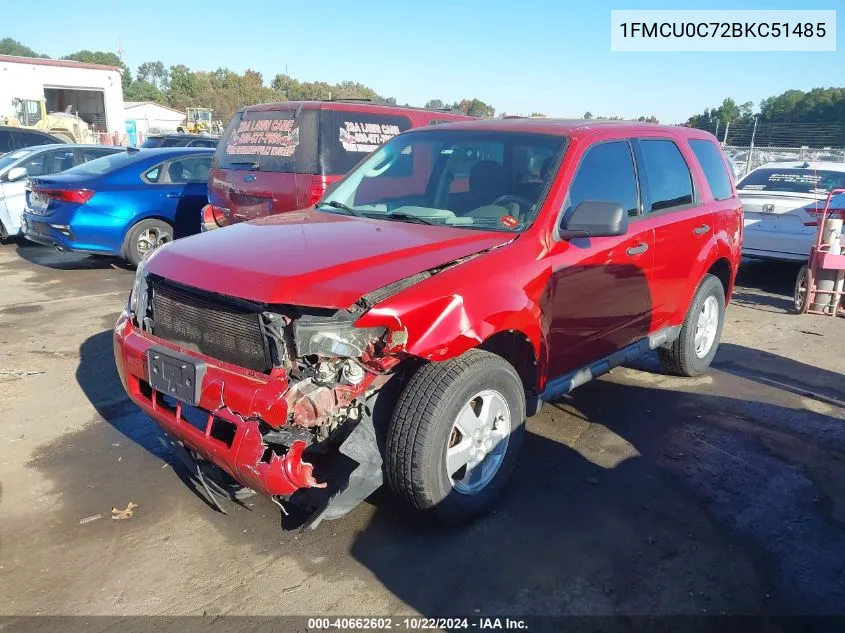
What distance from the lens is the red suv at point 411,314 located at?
9.43 feet

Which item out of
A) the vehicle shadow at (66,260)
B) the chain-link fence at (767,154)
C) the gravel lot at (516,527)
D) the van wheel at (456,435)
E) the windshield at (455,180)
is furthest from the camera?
the chain-link fence at (767,154)

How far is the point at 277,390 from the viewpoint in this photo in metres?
2.79

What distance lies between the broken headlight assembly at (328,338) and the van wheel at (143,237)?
6.81 m

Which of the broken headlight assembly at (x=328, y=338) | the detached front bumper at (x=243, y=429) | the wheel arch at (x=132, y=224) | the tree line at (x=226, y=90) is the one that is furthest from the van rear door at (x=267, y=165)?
the tree line at (x=226, y=90)

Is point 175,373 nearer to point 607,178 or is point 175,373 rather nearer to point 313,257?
point 313,257

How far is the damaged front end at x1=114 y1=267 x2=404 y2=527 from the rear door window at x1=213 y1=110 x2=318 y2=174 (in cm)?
377

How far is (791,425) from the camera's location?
4.73m

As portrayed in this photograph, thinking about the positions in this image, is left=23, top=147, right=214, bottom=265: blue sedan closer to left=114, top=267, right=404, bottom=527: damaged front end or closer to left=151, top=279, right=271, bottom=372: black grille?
left=151, top=279, right=271, bottom=372: black grille

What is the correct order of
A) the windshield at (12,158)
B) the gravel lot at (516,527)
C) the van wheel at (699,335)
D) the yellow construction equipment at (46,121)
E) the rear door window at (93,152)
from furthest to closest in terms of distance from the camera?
the yellow construction equipment at (46,121) → the rear door window at (93,152) → the windshield at (12,158) → the van wheel at (699,335) → the gravel lot at (516,527)

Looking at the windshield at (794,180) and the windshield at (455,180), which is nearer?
the windshield at (455,180)

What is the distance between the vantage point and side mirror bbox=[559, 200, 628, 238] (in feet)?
11.7

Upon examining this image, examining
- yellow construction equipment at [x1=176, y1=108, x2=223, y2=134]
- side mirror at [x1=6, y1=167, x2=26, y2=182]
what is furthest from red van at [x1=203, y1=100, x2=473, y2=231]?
yellow construction equipment at [x1=176, y1=108, x2=223, y2=134]

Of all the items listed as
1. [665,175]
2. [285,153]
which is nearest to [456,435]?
[665,175]

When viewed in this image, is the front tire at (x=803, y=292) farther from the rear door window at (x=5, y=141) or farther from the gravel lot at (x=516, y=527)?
the rear door window at (x=5, y=141)
